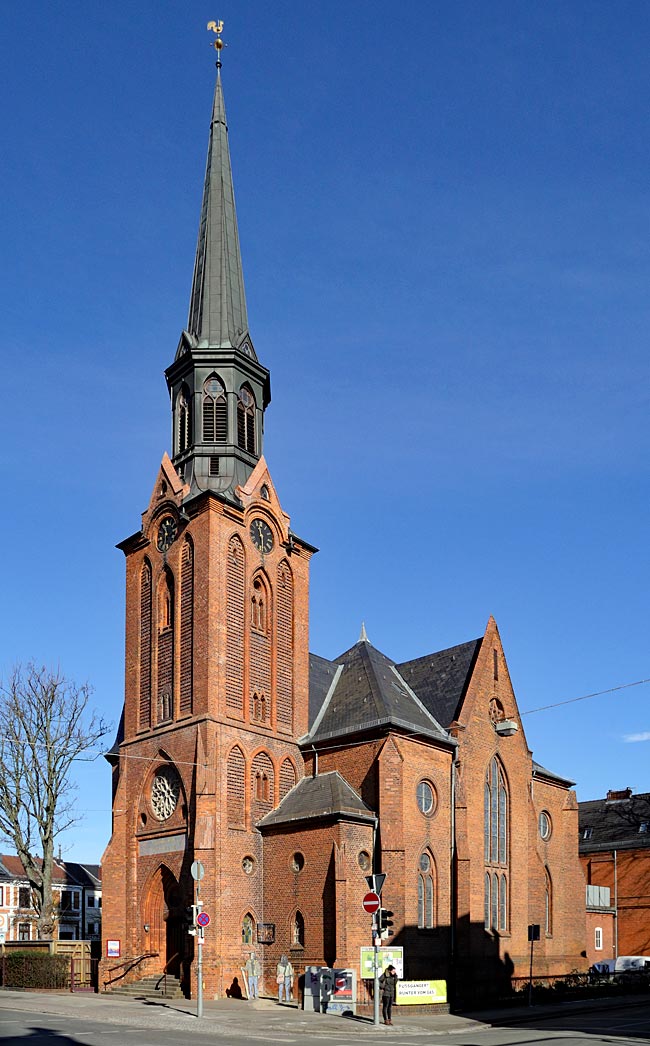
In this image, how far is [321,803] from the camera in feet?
121

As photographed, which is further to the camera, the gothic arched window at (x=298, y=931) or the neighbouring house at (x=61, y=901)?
the neighbouring house at (x=61, y=901)

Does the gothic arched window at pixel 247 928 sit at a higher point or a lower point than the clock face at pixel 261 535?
lower

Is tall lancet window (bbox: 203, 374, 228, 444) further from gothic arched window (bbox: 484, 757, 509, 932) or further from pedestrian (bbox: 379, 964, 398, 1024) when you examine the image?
pedestrian (bbox: 379, 964, 398, 1024)

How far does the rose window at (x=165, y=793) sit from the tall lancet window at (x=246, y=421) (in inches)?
519

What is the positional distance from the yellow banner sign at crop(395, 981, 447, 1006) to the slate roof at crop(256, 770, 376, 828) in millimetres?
5598

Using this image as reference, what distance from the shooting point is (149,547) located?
138ft

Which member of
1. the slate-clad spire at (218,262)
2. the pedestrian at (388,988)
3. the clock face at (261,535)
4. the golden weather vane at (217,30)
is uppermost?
the golden weather vane at (217,30)

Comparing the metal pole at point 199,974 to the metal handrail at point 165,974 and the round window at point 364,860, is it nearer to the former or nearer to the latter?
the metal handrail at point 165,974

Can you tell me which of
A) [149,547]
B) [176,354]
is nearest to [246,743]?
[149,547]

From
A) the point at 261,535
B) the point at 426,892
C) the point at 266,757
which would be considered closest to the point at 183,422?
the point at 261,535

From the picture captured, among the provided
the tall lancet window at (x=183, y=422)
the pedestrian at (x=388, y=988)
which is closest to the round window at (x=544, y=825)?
the pedestrian at (x=388, y=988)

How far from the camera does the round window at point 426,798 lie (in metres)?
38.5

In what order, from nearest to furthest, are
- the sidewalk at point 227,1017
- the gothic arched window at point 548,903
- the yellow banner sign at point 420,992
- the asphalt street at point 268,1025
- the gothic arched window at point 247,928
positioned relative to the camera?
the asphalt street at point 268,1025 → the sidewalk at point 227,1017 → the yellow banner sign at point 420,992 → the gothic arched window at point 247,928 → the gothic arched window at point 548,903

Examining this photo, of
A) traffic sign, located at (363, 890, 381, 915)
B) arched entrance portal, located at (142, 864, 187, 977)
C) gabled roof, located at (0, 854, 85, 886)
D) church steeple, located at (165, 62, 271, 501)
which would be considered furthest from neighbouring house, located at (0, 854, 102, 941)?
traffic sign, located at (363, 890, 381, 915)
